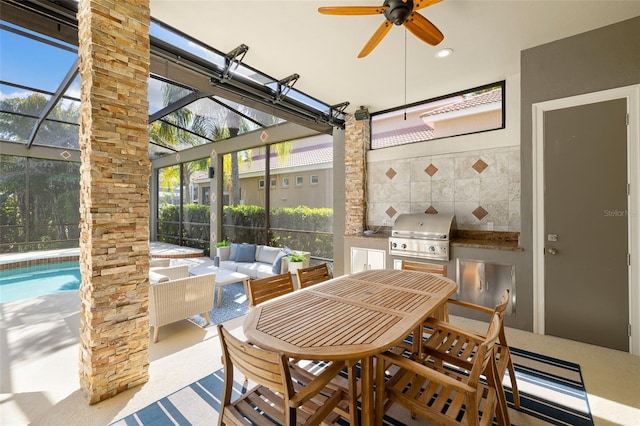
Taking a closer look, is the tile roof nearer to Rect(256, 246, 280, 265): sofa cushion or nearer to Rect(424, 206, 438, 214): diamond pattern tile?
Rect(424, 206, 438, 214): diamond pattern tile

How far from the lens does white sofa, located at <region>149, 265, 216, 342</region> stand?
3049 mm

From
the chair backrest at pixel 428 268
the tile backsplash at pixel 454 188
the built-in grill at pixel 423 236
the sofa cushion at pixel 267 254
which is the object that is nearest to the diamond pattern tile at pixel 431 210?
the tile backsplash at pixel 454 188

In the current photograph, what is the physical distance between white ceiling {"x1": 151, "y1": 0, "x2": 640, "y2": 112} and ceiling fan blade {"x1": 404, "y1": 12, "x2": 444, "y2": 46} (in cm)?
49

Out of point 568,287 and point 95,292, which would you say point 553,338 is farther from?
point 95,292

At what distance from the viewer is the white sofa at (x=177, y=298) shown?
305cm

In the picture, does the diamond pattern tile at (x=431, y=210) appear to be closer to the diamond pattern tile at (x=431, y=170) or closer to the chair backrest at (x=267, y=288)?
the diamond pattern tile at (x=431, y=170)

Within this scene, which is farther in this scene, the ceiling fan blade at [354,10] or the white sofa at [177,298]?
the white sofa at [177,298]

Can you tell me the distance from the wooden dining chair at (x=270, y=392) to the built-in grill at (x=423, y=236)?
9.01 ft

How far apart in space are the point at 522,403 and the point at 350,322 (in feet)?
5.34

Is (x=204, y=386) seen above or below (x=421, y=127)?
below

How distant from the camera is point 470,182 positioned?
13.7 ft

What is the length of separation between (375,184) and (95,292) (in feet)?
14.1

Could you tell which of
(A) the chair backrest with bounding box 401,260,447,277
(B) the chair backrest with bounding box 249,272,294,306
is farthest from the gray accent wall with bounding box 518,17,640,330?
(B) the chair backrest with bounding box 249,272,294,306

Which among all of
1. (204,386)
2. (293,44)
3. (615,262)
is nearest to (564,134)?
(615,262)
